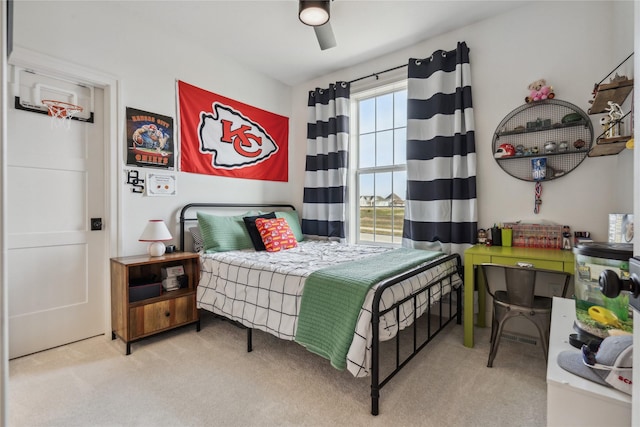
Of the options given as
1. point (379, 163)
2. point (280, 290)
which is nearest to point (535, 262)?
point (280, 290)

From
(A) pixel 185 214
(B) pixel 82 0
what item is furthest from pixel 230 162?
(B) pixel 82 0

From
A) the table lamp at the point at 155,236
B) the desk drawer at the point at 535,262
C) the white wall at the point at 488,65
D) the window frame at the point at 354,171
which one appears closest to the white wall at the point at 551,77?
the white wall at the point at 488,65

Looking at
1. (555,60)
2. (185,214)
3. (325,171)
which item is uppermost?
(555,60)

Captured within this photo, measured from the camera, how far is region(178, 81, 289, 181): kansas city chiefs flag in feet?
9.93

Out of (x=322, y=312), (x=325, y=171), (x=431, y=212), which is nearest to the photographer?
(x=322, y=312)

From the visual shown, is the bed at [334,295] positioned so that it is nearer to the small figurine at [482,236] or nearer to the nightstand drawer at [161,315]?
the nightstand drawer at [161,315]

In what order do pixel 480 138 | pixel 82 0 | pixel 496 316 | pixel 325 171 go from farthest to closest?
pixel 325 171 → pixel 480 138 → pixel 82 0 → pixel 496 316

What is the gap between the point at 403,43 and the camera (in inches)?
120

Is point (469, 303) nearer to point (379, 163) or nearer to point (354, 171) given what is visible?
point (379, 163)

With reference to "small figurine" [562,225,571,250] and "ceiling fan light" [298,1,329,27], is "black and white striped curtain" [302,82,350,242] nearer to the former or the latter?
"ceiling fan light" [298,1,329,27]

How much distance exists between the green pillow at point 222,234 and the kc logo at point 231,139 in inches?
28.1

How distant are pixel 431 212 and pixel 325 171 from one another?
1.38m

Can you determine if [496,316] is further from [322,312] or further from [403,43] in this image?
[403,43]

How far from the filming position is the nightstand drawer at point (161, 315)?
225 cm
